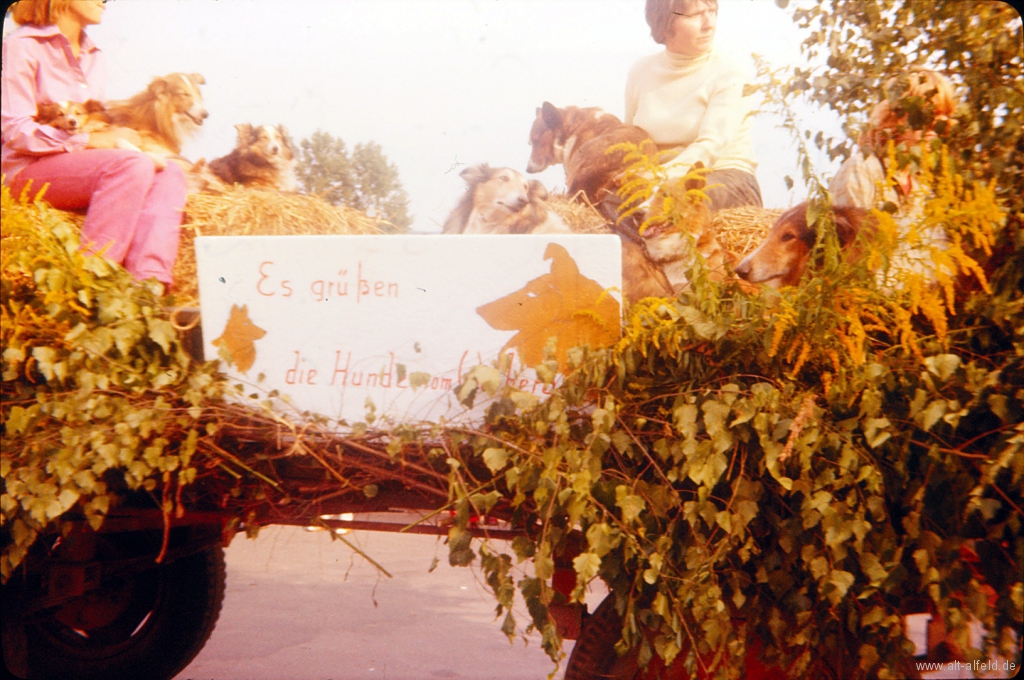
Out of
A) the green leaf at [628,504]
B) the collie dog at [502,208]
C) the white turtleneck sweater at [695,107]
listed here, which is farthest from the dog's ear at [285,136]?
the green leaf at [628,504]

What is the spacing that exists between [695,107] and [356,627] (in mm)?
3756

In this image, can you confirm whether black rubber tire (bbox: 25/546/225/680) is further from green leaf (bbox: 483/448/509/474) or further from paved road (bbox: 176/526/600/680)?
green leaf (bbox: 483/448/509/474)

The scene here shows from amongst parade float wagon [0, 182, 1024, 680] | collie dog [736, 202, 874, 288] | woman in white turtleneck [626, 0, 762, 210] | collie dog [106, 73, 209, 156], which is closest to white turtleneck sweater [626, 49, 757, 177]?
woman in white turtleneck [626, 0, 762, 210]

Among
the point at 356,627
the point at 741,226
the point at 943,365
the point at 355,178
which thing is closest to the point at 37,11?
the point at 355,178

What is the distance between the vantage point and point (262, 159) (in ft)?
7.37

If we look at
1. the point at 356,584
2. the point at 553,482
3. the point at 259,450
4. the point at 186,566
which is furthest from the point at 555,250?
the point at 356,584

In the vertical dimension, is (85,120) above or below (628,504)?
above

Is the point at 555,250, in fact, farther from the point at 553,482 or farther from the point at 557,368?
the point at 553,482

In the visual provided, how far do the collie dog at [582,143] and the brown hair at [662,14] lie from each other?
0.82 ft

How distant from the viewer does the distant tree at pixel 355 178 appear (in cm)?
218

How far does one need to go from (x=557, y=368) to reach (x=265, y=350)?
0.78 meters

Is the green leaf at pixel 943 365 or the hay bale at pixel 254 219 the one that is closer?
the green leaf at pixel 943 365

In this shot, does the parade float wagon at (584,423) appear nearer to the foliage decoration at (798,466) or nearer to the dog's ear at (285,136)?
the foliage decoration at (798,466)

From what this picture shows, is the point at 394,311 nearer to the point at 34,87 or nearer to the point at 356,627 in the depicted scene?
the point at 34,87
